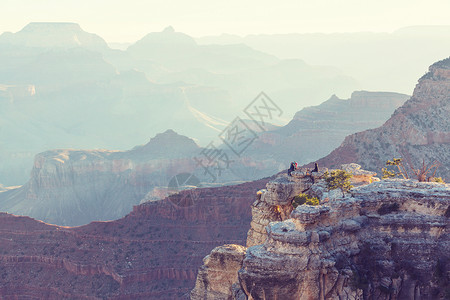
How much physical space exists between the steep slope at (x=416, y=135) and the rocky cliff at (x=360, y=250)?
163 feet

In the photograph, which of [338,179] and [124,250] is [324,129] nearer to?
[124,250]

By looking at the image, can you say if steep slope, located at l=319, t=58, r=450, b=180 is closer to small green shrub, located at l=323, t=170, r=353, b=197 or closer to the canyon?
small green shrub, located at l=323, t=170, r=353, b=197

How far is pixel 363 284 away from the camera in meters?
32.9

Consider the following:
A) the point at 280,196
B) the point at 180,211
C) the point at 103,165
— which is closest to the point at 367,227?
the point at 280,196

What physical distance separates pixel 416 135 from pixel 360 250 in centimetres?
5782

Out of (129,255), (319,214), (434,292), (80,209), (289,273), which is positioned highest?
(319,214)

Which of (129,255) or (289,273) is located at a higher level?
(289,273)

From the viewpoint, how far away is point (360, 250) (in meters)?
34.0

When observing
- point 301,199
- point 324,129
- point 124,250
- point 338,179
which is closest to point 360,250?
point 301,199

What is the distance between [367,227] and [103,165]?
15039cm

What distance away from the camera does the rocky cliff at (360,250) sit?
3173cm

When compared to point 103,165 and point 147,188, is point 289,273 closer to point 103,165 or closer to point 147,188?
point 147,188

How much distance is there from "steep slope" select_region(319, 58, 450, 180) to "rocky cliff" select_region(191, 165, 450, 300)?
49635 mm

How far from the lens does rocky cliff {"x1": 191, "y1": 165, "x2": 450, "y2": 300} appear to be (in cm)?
3173
